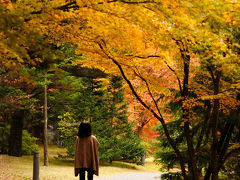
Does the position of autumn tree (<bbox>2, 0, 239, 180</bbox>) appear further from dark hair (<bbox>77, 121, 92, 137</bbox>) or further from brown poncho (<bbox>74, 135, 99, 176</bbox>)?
brown poncho (<bbox>74, 135, 99, 176</bbox>)

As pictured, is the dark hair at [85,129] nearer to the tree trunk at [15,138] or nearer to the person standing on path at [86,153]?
the person standing on path at [86,153]

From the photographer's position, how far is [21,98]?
43.1 feet

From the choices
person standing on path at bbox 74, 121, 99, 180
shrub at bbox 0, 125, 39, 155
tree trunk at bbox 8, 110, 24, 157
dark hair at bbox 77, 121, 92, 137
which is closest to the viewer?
dark hair at bbox 77, 121, 92, 137

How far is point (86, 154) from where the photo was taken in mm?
6473

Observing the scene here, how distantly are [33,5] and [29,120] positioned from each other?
1852cm

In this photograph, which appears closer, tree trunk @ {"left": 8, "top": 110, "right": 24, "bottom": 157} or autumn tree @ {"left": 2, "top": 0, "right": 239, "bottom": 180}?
autumn tree @ {"left": 2, "top": 0, "right": 239, "bottom": 180}

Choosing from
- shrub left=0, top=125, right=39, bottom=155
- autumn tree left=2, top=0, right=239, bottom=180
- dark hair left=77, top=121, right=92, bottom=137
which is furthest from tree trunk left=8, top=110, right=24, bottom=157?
dark hair left=77, top=121, right=92, bottom=137

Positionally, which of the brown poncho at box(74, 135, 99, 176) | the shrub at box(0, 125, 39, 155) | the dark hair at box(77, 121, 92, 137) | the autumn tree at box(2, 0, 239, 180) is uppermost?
the autumn tree at box(2, 0, 239, 180)

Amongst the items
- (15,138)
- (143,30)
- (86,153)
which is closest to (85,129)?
(86,153)

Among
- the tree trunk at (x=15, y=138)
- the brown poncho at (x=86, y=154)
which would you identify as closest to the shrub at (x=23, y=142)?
the tree trunk at (x=15, y=138)

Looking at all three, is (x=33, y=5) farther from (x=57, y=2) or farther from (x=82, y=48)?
(x=82, y=48)

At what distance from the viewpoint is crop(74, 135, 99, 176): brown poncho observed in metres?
6.47

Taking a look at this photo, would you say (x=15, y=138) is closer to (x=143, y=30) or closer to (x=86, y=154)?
(x=86, y=154)

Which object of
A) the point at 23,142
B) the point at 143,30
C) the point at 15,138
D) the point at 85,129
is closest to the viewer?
the point at 85,129
